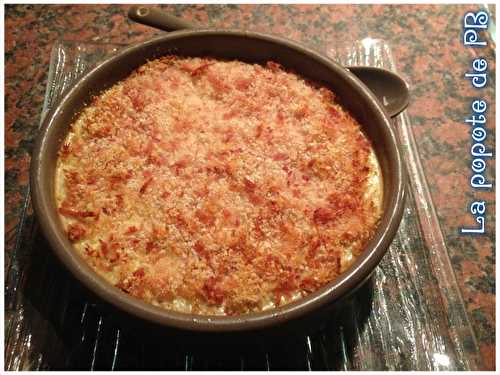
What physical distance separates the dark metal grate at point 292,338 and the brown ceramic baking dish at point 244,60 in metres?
0.11

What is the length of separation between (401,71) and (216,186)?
37.4 inches

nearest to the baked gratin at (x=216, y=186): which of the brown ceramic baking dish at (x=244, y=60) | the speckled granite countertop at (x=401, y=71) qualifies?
the brown ceramic baking dish at (x=244, y=60)

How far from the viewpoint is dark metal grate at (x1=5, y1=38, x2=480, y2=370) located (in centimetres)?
101

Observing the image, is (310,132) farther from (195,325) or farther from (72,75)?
(72,75)

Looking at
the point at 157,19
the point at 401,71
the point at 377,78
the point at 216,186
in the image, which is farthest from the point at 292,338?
the point at 401,71

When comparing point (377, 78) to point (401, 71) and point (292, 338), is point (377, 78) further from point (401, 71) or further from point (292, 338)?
point (292, 338)

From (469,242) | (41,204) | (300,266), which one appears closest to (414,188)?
(469,242)

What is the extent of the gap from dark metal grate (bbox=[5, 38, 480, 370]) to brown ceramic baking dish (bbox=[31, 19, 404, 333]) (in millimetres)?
110

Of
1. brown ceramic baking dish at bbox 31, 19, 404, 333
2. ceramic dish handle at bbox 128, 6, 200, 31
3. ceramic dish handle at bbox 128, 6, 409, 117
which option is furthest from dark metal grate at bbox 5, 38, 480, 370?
ceramic dish handle at bbox 128, 6, 200, 31

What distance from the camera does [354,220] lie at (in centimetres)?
102

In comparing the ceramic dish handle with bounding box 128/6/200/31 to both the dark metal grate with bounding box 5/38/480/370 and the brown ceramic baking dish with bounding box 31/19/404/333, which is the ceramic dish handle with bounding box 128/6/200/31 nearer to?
the brown ceramic baking dish with bounding box 31/19/404/333

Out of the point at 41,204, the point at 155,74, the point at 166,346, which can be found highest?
the point at 155,74

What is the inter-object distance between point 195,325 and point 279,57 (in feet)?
2.55

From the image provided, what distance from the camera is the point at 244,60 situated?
4.28 feet
